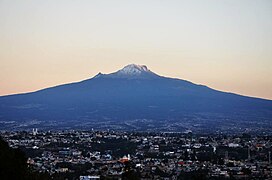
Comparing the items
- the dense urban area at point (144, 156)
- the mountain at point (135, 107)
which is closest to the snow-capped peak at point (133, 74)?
the mountain at point (135, 107)

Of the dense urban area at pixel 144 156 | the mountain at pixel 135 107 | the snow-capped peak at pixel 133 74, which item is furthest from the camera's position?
the snow-capped peak at pixel 133 74

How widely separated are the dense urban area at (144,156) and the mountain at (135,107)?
1592 centimetres

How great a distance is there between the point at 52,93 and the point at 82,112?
1759 centimetres

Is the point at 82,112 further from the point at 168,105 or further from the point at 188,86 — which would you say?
the point at 188,86

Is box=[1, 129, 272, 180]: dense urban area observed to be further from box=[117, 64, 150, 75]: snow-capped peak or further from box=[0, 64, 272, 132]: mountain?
box=[117, 64, 150, 75]: snow-capped peak

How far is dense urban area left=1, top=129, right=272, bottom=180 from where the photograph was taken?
22453mm

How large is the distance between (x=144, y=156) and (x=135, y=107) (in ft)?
151

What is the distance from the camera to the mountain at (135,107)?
59.6 metres

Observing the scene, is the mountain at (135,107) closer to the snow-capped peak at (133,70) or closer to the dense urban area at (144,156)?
the snow-capped peak at (133,70)

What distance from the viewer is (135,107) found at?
251ft

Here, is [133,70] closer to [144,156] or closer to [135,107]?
[135,107]

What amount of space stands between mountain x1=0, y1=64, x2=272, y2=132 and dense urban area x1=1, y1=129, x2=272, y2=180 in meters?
15.9

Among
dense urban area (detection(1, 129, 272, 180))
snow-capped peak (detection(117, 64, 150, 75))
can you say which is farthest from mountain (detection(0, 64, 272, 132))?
dense urban area (detection(1, 129, 272, 180))

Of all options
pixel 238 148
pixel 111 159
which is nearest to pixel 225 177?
pixel 111 159
